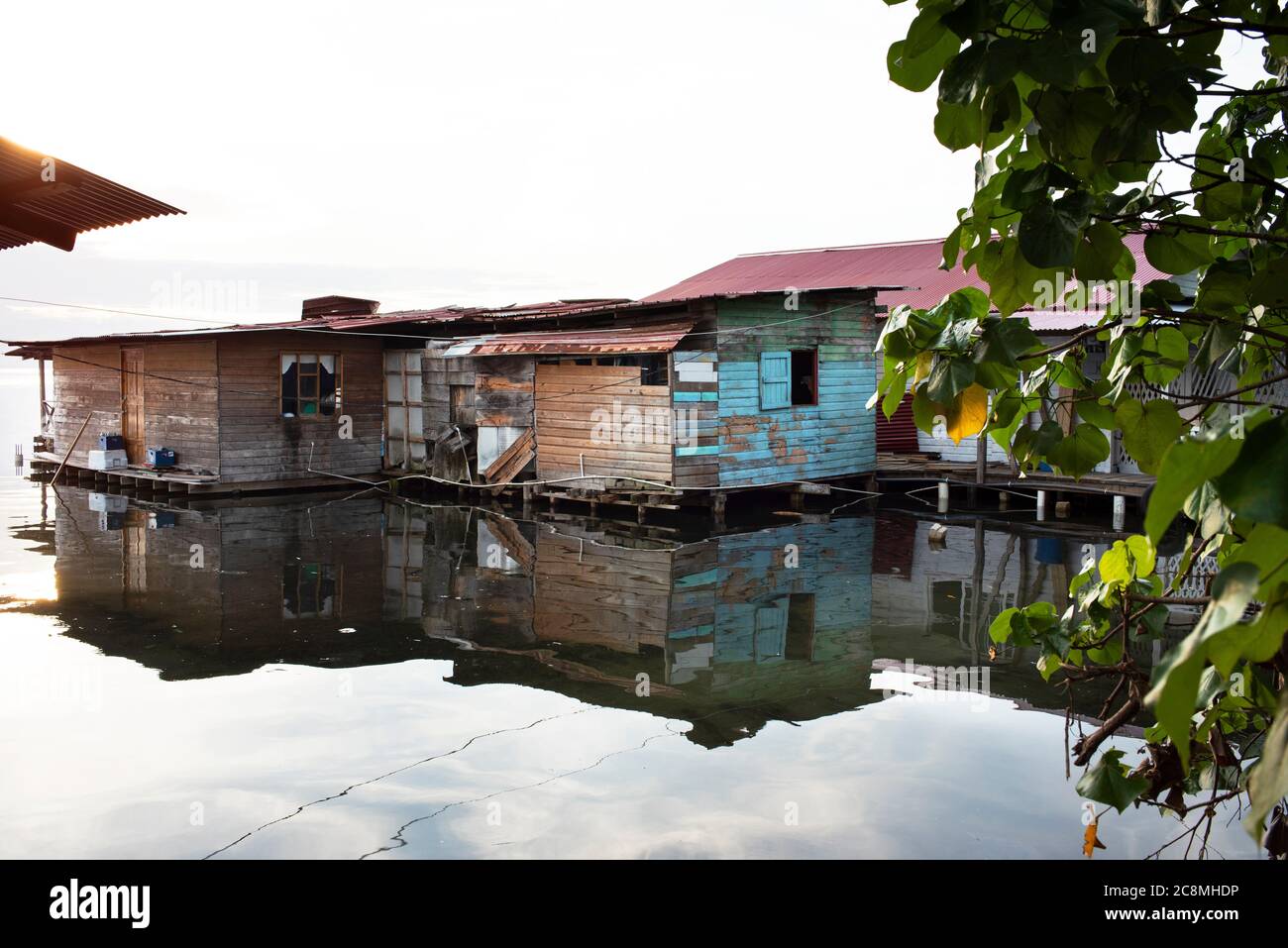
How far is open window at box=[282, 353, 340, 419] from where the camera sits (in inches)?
888

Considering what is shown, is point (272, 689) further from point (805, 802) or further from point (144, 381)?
point (144, 381)

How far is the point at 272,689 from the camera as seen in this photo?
8.58 meters

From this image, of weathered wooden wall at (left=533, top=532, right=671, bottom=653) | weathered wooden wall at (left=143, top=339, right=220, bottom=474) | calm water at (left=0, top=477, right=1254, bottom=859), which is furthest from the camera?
weathered wooden wall at (left=143, top=339, right=220, bottom=474)

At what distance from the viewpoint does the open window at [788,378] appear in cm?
1930

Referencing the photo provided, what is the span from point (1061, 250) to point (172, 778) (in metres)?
6.67

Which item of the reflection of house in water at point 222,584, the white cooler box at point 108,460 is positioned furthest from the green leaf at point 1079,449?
the white cooler box at point 108,460

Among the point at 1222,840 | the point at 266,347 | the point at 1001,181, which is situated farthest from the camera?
the point at 266,347

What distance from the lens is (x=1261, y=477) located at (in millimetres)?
975

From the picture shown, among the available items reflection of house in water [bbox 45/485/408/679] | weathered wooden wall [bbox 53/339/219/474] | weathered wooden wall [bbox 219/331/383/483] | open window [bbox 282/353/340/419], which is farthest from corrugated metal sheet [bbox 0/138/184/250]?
open window [bbox 282/353/340/419]

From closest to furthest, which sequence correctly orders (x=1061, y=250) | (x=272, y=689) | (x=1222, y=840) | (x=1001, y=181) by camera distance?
1. (x=1061, y=250)
2. (x=1001, y=181)
3. (x=1222, y=840)
4. (x=272, y=689)

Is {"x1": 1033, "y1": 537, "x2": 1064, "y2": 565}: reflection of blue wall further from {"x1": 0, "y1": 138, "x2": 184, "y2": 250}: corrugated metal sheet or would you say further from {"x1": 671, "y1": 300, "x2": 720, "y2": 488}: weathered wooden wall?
{"x1": 0, "y1": 138, "x2": 184, "y2": 250}: corrugated metal sheet

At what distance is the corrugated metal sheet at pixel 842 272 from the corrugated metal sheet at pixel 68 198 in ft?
56.7

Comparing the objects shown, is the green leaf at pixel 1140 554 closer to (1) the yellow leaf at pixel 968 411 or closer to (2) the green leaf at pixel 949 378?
(1) the yellow leaf at pixel 968 411
